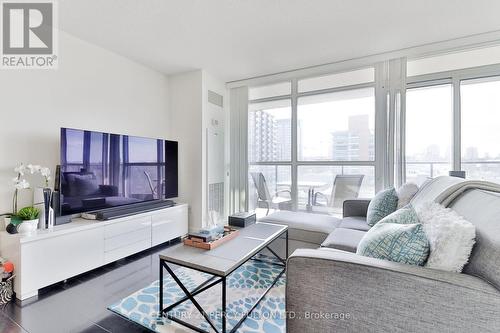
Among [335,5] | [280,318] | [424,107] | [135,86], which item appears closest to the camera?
[280,318]

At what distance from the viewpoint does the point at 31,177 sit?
219 cm

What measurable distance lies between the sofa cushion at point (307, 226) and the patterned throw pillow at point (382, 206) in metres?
0.36

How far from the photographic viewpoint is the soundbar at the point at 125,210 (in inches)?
93.4

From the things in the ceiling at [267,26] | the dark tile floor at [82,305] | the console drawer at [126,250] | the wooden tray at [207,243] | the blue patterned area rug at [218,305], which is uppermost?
the ceiling at [267,26]

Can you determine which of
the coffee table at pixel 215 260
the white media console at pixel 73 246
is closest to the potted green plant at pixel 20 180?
the white media console at pixel 73 246

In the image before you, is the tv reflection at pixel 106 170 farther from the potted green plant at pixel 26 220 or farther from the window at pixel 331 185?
the window at pixel 331 185

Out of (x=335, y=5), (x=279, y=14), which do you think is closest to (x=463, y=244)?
(x=335, y=5)

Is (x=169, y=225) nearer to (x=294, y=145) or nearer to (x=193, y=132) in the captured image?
(x=193, y=132)

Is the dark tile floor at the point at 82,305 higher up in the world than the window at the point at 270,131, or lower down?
lower down

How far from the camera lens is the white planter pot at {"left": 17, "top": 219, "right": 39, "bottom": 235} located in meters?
1.84

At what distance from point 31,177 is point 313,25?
3.12m

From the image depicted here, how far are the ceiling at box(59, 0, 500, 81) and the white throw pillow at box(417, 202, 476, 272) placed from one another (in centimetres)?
200

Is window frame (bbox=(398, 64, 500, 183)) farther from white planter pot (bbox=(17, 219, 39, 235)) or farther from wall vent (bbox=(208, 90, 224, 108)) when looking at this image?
white planter pot (bbox=(17, 219, 39, 235))

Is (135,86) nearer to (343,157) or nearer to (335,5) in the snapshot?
(335,5)
